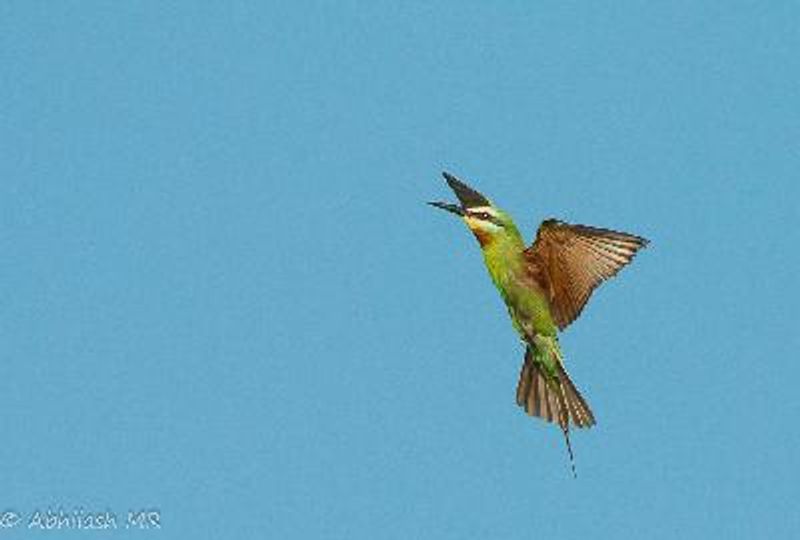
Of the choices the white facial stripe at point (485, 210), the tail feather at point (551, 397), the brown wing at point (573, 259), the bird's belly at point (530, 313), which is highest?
the white facial stripe at point (485, 210)

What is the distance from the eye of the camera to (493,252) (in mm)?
7129

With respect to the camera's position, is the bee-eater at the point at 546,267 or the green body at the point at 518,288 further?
the green body at the point at 518,288

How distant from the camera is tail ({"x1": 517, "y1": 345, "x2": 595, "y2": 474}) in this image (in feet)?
25.0

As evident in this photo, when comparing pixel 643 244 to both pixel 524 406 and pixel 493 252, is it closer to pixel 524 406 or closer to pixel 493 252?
pixel 493 252

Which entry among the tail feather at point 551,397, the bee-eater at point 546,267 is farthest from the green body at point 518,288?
the tail feather at point 551,397

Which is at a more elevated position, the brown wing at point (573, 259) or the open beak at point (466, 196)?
the open beak at point (466, 196)

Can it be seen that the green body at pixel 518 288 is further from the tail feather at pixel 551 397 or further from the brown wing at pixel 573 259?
the tail feather at pixel 551 397

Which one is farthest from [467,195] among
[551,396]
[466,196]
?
[551,396]

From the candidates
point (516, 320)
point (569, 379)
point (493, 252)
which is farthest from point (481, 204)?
point (569, 379)

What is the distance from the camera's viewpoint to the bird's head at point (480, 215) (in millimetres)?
6984

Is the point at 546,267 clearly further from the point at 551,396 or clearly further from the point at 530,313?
the point at 551,396

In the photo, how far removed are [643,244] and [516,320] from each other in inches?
36.3

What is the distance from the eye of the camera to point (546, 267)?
23.9 ft

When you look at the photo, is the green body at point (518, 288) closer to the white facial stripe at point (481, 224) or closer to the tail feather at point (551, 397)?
the white facial stripe at point (481, 224)
